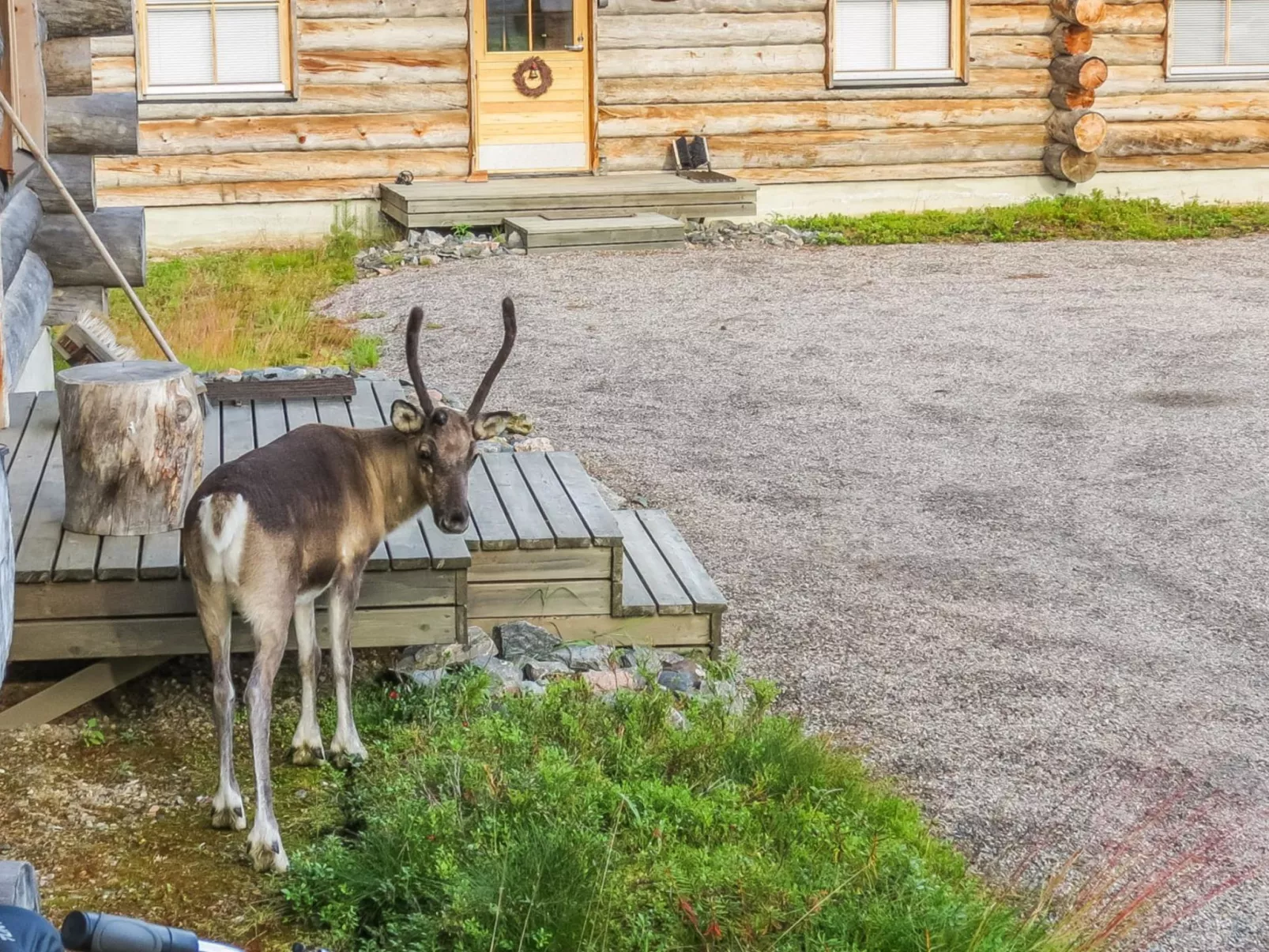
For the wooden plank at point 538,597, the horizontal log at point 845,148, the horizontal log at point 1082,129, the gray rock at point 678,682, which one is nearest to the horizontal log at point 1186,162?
the horizontal log at point 1082,129

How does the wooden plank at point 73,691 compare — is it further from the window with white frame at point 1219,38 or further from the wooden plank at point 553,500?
the window with white frame at point 1219,38

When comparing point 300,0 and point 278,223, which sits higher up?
point 300,0

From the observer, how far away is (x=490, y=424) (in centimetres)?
522

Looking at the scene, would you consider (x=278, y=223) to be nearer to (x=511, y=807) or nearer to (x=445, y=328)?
(x=445, y=328)

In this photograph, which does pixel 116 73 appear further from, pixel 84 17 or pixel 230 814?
pixel 230 814

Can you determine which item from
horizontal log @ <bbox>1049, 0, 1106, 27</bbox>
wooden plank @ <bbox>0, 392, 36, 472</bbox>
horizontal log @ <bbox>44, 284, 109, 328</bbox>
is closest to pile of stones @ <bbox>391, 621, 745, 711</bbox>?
wooden plank @ <bbox>0, 392, 36, 472</bbox>

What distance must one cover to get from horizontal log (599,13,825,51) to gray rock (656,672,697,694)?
1141 cm

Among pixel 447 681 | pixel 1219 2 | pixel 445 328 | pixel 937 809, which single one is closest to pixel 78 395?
pixel 447 681

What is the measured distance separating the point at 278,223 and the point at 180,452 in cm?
1042

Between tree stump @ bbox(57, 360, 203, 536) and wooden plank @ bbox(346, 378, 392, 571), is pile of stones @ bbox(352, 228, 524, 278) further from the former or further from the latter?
tree stump @ bbox(57, 360, 203, 536)

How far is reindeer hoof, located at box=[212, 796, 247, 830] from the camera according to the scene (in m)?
4.80

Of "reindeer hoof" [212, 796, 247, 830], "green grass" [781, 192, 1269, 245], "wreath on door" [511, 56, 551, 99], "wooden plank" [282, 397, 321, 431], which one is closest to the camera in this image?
"reindeer hoof" [212, 796, 247, 830]

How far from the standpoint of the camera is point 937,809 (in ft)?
16.9

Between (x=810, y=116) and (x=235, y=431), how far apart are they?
35.1 ft
